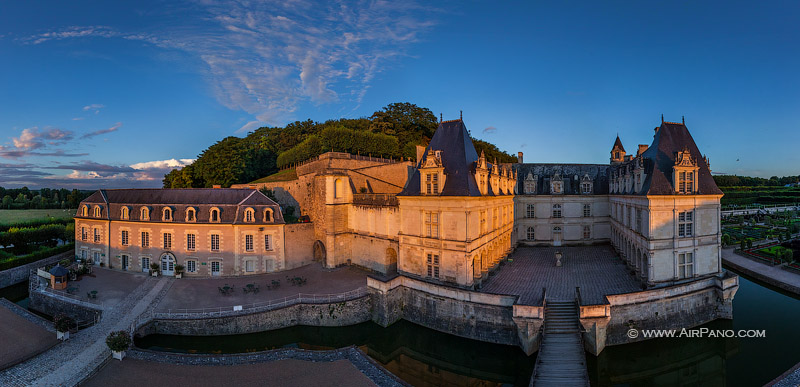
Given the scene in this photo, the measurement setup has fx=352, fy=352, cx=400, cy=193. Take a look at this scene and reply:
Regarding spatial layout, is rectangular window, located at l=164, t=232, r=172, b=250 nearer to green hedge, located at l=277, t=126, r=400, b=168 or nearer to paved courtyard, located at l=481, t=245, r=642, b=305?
green hedge, located at l=277, t=126, r=400, b=168

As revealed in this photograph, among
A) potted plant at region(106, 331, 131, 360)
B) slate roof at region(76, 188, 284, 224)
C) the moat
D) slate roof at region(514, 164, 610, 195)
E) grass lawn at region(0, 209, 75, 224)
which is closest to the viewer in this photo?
potted plant at region(106, 331, 131, 360)

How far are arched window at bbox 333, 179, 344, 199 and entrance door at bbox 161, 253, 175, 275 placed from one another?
14.5 metres

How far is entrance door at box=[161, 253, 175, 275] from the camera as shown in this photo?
29.8 m

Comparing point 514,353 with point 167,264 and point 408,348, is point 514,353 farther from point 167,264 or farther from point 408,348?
point 167,264

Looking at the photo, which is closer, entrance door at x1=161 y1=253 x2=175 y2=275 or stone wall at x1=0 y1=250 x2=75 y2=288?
entrance door at x1=161 y1=253 x2=175 y2=275

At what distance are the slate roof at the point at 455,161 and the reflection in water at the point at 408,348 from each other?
8.81 m

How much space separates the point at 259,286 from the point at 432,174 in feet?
50.5

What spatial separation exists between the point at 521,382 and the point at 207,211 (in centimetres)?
2703

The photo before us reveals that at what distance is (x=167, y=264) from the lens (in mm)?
30047

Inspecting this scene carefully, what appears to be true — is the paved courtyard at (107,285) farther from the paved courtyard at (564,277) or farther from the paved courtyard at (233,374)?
the paved courtyard at (564,277)

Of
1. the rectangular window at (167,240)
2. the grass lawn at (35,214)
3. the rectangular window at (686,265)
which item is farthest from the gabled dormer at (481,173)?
the grass lawn at (35,214)

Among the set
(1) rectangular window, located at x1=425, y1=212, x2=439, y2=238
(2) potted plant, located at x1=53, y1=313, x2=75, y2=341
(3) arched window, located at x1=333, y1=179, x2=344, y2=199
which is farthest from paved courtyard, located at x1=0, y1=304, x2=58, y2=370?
(1) rectangular window, located at x1=425, y1=212, x2=439, y2=238

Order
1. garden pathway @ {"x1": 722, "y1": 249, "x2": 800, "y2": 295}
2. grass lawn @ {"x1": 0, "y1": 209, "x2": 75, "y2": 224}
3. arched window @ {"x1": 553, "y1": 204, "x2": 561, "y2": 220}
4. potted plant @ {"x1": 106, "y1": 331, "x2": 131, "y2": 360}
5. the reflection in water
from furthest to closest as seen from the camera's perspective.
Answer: grass lawn @ {"x1": 0, "y1": 209, "x2": 75, "y2": 224} < arched window @ {"x1": 553, "y1": 204, "x2": 561, "y2": 220} < garden pathway @ {"x1": 722, "y1": 249, "x2": 800, "y2": 295} < the reflection in water < potted plant @ {"x1": 106, "y1": 331, "x2": 131, "y2": 360}

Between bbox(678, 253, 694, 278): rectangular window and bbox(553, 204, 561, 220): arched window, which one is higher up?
bbox(553, 204, 561, 220): arched window
